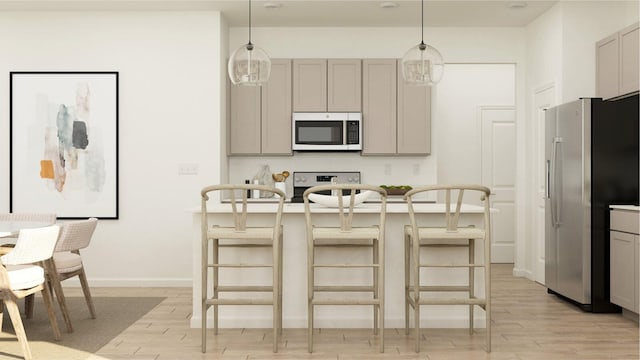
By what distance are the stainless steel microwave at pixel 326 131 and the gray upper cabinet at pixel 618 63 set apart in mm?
2274

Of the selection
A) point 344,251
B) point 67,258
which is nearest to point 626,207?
point 344,251

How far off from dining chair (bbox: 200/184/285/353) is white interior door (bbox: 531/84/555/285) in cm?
321

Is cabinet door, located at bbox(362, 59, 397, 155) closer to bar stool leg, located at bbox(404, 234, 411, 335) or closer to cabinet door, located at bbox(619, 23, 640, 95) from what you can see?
cabinet door, located at bbox(619, 23, 640, 95)

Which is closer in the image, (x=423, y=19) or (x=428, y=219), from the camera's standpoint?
(x=428, y=219)

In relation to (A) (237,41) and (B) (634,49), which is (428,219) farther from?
(A) (237,41)

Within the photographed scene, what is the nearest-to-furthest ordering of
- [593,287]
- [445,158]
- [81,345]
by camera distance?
1. [81,345]
2. [593,287]
3. [445,158]

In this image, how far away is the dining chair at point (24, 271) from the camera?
3584 mm

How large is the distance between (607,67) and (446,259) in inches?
100

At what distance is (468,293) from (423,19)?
3199 millimetres

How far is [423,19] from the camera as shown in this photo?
655 cm

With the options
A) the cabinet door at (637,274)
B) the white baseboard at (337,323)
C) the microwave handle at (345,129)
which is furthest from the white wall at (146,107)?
the cabinet door at (637,274)

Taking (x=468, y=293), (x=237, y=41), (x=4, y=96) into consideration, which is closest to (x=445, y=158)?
(x=237, y=41)

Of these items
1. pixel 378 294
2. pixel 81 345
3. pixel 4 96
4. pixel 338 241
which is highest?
pixel 4 96

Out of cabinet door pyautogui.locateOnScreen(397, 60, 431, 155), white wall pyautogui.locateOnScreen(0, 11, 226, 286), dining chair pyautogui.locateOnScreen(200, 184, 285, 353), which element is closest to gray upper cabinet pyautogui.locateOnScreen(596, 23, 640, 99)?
cabinet door pyautogui.locateOnScreen(397, 60, 431, 155)
